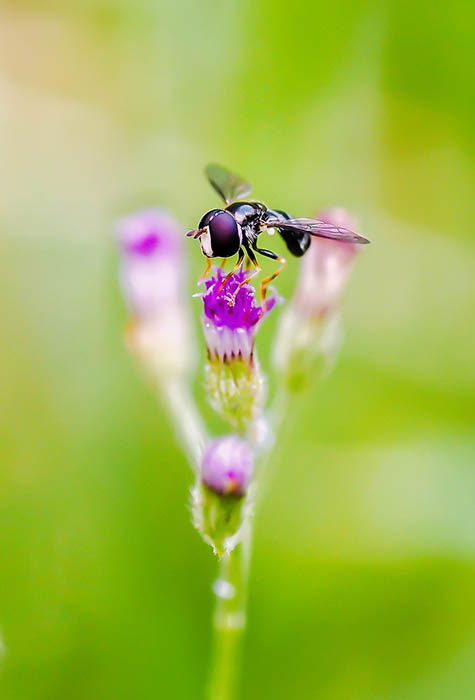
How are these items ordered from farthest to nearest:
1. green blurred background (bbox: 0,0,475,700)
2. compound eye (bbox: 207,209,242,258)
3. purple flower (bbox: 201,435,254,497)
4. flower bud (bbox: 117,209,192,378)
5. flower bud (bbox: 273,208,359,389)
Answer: green blurred background (bbox: 0,0,475,700)
flower bud (bbox: 117,209,192,378)
flower bud (bbox: 273,208,359,389)
compound eye (bbox: 207,209,242,258)
purple flower (bbox: 201,435,254,497)

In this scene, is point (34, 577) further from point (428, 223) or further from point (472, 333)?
point (428, 223)

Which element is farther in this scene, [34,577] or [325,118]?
[325,118]

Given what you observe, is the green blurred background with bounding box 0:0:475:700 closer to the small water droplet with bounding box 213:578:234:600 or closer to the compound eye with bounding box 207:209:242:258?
the small water droplet with bounding box 213:578:234:600

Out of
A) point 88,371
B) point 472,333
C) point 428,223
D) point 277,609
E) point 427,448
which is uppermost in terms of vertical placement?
point 428,223

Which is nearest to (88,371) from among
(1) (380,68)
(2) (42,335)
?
(2) (42,335)

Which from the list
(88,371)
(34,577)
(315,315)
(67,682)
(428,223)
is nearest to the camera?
(315,315)

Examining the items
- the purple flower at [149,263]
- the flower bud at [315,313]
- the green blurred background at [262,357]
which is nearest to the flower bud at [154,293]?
the purple flower at [149,263]

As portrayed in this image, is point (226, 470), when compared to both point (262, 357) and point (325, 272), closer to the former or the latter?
point (325, 272)

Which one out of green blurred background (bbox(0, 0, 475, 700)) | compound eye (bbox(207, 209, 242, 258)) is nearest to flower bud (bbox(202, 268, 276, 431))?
compound eye (bbox(207, 209, 242, 258))
